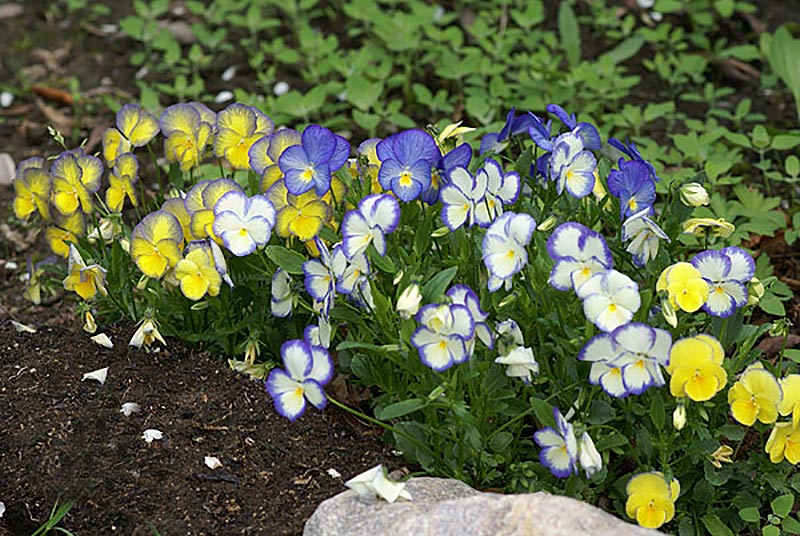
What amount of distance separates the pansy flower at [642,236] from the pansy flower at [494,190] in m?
0.27

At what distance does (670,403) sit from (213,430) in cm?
103

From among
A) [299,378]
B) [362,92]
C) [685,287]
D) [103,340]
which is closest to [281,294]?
[299,378]

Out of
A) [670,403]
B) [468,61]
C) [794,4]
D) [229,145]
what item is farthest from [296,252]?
[794,4]

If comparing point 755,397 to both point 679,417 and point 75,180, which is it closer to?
point 679,417

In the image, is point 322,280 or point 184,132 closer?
point 322,280

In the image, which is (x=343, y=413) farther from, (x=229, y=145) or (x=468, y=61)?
(x=468, y=61)

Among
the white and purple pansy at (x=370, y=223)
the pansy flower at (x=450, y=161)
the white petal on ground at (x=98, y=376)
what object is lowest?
the white petal on ground at (x=98, y=376)

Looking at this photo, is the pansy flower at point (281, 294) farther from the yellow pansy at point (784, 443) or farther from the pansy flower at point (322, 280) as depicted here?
the yellow pansy at point (784, 443)

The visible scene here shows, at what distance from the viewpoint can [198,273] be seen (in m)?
2.60

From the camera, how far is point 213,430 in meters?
2.54

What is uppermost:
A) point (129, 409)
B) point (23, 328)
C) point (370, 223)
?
point (370, 223)

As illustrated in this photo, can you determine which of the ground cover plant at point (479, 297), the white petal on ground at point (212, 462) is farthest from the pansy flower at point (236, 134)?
the white petal on ground at point (212, 462)

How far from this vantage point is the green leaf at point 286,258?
8.36ft

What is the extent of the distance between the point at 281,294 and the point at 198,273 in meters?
0.20
